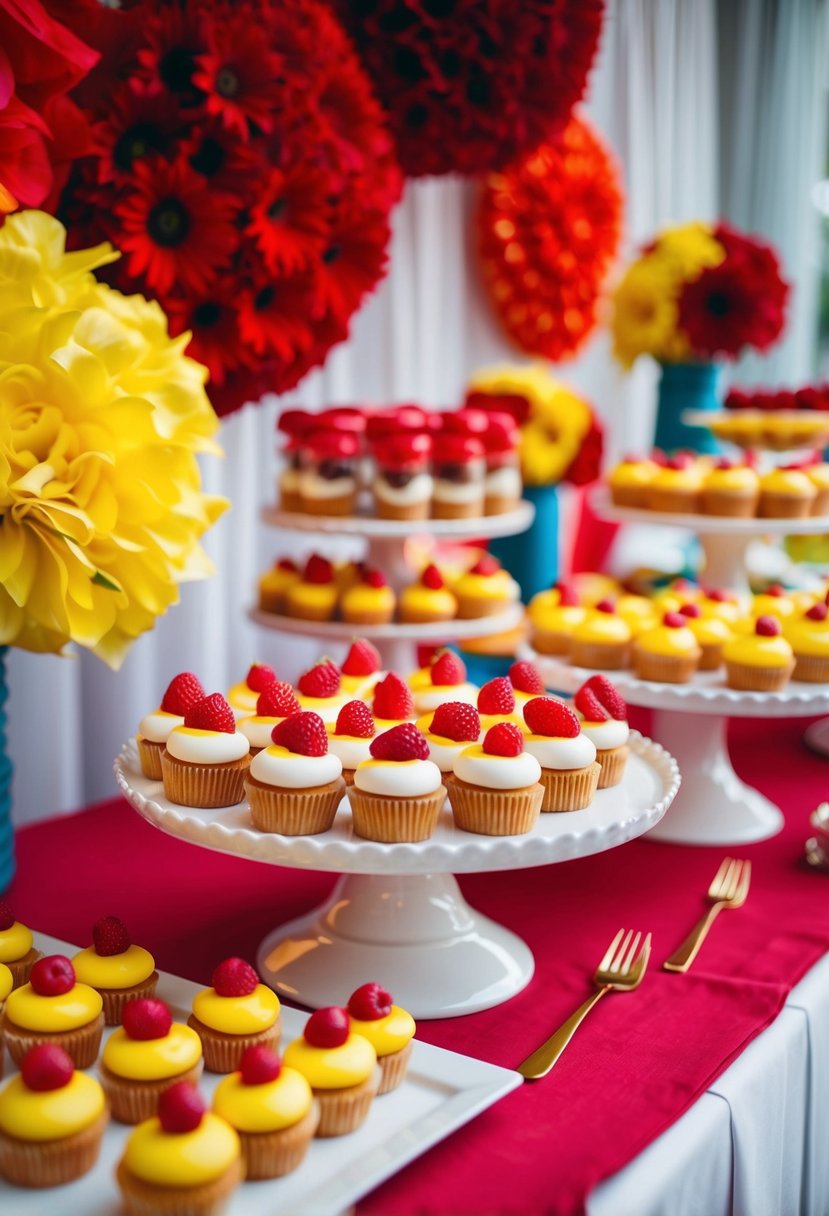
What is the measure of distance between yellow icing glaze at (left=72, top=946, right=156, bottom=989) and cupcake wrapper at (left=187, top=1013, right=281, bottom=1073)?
0.08m

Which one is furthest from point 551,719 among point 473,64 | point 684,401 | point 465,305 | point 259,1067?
point 465,305

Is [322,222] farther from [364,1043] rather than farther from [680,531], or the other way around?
[680,531]

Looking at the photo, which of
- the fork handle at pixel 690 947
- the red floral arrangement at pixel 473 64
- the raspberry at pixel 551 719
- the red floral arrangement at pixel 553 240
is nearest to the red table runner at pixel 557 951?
the fork handle at pixel 690 947

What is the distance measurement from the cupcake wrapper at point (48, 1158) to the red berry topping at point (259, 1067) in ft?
0.29

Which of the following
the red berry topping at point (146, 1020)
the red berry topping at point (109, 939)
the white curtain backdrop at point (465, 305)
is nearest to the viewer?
the red berry topping at point (146, 1020)

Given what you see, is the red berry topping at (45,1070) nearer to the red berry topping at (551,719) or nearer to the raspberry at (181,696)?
the raspberry at (181,696)

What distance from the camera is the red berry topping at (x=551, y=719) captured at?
1062 mm

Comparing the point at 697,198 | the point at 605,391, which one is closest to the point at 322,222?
the point at 605,391

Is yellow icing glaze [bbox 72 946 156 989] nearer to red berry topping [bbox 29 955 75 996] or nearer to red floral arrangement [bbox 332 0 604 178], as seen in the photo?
red berry topping [bbox 29 955 75 996]

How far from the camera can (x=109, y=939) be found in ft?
2.97

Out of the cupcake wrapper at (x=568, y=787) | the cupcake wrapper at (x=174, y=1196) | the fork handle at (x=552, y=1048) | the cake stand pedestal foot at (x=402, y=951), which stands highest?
the cupcake wrapper at (x=568, y=787)

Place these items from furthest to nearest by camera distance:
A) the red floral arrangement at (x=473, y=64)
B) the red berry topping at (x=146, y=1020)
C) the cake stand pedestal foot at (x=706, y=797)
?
the red floral arrangement at (x=473, y=64) → the cake stand pedestal foot at (x=706, y=797) → the red berry topping at (x=146, y=1020)

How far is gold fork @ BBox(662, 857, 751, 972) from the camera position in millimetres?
1114

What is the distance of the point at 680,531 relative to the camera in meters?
2.79
